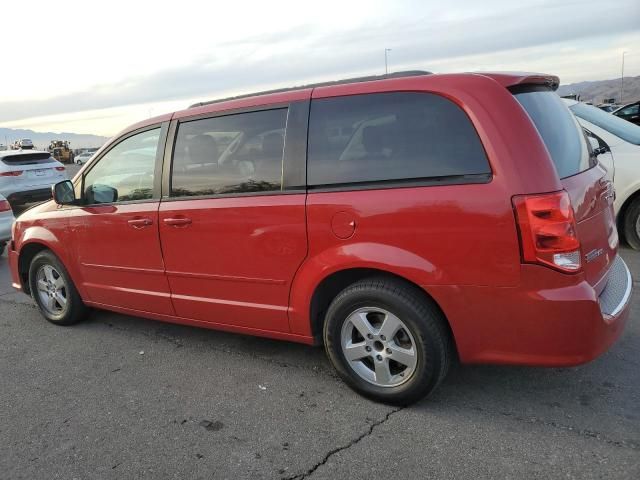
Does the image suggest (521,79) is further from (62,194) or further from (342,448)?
(62,194)

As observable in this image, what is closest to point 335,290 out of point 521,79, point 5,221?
point 521,79

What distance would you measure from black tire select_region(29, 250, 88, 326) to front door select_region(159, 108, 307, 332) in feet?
4.37

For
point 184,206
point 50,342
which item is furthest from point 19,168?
point 184,206

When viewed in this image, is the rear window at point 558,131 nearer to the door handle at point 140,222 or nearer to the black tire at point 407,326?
the black tire at point 407,326

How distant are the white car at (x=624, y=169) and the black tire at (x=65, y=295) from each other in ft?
17.4

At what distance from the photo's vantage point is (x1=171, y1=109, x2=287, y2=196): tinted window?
3.25m

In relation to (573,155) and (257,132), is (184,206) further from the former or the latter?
(573,155)

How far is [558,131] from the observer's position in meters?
2.88

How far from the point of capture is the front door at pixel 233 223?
319 cm

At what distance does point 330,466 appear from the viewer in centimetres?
254

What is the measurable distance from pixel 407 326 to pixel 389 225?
0.55 metres

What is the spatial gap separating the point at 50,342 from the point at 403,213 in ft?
10.7

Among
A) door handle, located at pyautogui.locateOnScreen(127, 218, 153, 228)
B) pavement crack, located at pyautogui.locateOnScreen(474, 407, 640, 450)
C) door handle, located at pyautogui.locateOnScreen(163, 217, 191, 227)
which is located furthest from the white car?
door handle, located at pyautogui.locateOnScreen(127, 218, 153, 228)

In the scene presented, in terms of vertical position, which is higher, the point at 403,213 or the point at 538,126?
the point at 538,126
